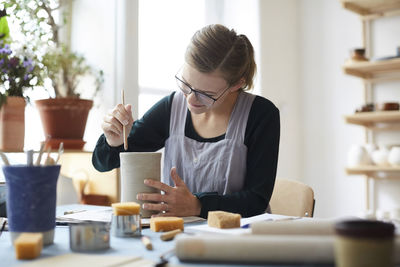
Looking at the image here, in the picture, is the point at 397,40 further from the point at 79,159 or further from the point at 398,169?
the point at 79,159

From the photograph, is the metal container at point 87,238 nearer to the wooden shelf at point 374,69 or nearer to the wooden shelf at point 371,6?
the wooden shelf at point 374,69

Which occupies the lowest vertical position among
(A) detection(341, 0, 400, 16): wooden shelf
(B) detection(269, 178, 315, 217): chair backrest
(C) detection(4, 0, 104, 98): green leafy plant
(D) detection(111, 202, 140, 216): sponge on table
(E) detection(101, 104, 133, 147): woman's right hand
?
(B) detection(269, 178, 315, 217): chair backrest

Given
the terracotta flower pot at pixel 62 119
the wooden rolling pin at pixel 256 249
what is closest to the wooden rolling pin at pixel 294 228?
the wooden rolling pin at pixel 256 249

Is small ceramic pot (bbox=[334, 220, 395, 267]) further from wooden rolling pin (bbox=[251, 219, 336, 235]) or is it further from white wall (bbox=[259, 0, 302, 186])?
white wall (bbox=[259, 0, 302, 186])

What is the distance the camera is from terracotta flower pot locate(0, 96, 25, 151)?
1773mm

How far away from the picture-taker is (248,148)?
1520 mm

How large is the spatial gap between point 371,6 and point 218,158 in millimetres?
2054

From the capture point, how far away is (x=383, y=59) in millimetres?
2814

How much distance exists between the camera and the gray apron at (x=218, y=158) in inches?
59.2

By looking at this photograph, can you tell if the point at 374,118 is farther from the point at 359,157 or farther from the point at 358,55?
the point at 358,55

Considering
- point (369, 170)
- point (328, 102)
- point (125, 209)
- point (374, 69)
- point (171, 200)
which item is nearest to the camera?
point (125, 209)

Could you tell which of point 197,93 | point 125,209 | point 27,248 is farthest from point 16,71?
point 27,248

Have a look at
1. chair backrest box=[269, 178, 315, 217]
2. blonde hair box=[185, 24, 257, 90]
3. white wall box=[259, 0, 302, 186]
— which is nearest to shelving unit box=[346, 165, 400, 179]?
white wall box=[259, 0, 302, 186]

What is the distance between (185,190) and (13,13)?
4.47ft
